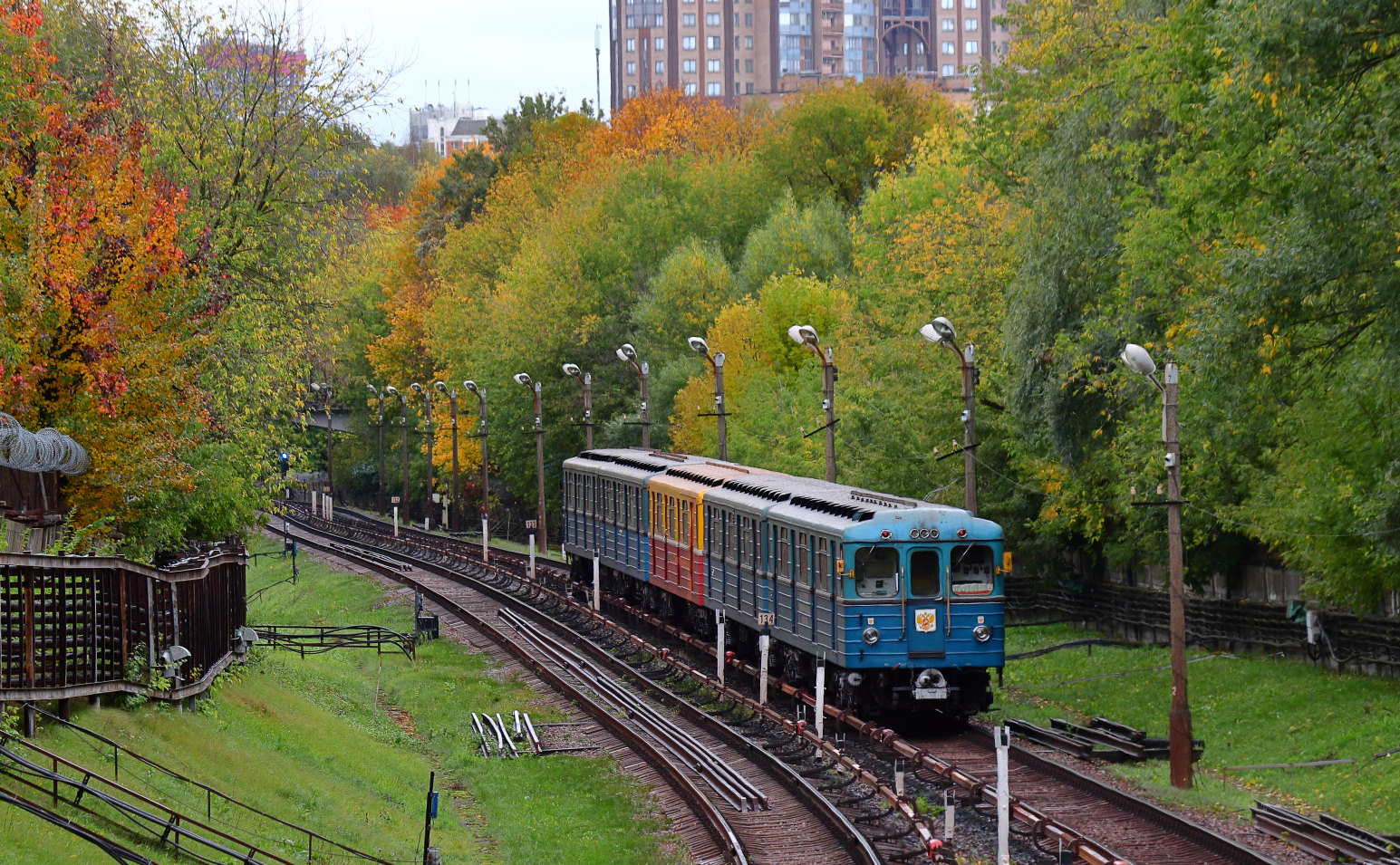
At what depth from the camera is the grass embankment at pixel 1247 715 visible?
1834 cm

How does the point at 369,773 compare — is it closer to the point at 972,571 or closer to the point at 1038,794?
the point at 1038,794

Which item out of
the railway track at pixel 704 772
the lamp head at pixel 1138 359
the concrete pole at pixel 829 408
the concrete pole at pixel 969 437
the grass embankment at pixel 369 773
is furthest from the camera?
the concrete pole at pixel 829 408

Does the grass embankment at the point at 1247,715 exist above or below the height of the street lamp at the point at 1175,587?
below

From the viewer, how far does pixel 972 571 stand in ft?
74.7

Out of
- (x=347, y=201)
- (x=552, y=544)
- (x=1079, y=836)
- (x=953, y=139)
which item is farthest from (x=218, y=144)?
(x=552, y=544)

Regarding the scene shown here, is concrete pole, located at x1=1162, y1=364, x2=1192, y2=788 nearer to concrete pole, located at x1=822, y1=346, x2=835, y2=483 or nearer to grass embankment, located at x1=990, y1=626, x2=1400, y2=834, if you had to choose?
grass embankment, located at x1=990, y1=626, x2=1400, y2=834

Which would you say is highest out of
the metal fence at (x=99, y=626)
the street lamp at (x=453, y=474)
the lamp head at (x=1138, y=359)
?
the lamp head at (x=1138, y=359)

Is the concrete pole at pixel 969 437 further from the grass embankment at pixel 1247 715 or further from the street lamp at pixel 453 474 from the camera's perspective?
the street lamp at pixel 453 474

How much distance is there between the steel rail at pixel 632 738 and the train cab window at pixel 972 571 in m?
4.86

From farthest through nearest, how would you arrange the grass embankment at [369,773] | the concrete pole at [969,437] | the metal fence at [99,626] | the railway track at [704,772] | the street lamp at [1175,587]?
the concrete pole at [969,437] → the street lamp at [1175,587] → the railway track at [704,772] → the grass embankment at [369,773] → the metal fence at [99,626]

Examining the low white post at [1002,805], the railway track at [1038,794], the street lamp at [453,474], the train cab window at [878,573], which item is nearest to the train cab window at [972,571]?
the train cab window at [878,573]

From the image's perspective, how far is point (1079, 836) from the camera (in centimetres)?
1541

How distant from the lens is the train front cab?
73.3 feet

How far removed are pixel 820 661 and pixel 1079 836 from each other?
7731 mm
